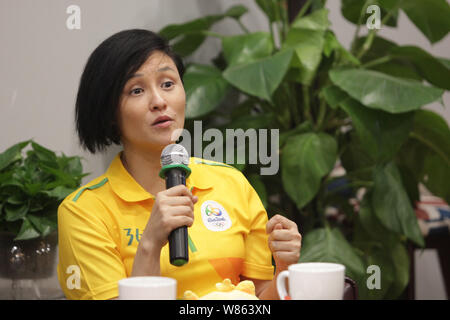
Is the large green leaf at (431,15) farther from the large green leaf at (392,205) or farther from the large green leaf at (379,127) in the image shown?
the large green leaf at (392,205)

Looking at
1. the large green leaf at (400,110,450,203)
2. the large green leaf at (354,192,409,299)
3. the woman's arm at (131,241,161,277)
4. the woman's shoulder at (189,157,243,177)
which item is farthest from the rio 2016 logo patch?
the large green leaf at (400,110,450,203)

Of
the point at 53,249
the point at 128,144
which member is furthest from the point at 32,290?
the point at 128,144

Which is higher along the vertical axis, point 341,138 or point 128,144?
point 341,138

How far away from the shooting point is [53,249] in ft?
5.20

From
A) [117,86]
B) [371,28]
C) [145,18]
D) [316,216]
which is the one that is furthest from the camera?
[371,28]

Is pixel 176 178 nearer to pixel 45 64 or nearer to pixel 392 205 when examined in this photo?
pixel 45 64

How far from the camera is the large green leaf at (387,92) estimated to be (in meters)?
1.96

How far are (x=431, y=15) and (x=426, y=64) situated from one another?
7.7 inches

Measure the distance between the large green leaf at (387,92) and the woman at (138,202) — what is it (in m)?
0.85

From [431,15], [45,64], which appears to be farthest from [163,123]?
[431,15]

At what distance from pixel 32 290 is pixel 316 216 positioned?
3.86ft

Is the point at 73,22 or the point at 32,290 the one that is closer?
the point at 32,290

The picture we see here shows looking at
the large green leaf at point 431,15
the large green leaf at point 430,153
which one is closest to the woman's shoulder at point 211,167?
the large green leaf at point 430,153
